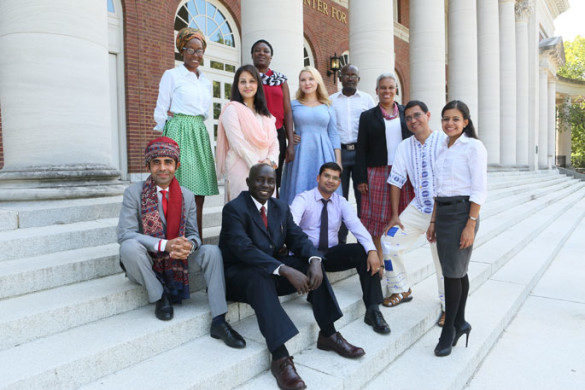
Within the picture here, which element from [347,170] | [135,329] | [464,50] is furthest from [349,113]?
[464,50]

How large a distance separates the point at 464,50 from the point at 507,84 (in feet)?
18.5

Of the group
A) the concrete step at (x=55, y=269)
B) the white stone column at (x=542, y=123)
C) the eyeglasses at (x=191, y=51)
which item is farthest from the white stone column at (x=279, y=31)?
the white stone column at (x=542, y=123)

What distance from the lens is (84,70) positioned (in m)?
4.10

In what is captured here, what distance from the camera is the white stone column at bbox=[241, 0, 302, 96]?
18.7 ft

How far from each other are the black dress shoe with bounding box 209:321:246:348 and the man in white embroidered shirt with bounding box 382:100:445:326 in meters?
1.63

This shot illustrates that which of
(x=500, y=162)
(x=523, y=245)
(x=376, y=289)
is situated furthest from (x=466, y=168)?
(x=500, y=162)

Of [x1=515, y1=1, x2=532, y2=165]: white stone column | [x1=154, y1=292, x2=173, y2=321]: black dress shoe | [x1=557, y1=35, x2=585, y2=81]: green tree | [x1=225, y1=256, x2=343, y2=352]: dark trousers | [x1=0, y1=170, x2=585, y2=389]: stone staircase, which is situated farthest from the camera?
[x1=557, y1=35, x2=585, y2=81]: green tree

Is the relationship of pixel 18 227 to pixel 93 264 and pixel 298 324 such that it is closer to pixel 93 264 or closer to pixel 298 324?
pixel 93 264

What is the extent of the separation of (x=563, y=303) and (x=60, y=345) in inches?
204

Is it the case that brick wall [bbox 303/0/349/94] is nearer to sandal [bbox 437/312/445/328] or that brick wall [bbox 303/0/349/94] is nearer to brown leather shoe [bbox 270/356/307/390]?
sandal [bbox 437/312/445/328]

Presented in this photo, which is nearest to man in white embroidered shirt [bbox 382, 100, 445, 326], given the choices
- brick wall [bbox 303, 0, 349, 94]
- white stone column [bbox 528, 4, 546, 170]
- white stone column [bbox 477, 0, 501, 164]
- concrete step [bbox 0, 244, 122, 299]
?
concrete step [bbox 0, 244, 122, 299]

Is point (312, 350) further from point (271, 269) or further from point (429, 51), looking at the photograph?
point (429, 51)

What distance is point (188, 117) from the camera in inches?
146

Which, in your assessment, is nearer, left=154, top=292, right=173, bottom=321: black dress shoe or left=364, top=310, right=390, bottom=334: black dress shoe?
left=154, top=292, right=173, bottom=321: black dress shoe
